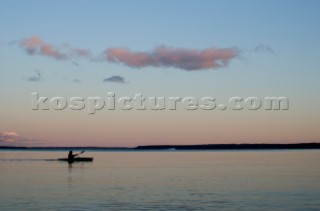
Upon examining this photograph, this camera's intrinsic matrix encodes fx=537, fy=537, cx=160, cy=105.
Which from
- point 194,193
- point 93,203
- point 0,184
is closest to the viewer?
point 93,203

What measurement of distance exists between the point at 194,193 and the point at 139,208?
850cm

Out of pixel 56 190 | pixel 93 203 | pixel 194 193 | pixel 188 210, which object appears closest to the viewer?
pixel 188 210

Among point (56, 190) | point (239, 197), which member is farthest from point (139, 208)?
point (56, 190)

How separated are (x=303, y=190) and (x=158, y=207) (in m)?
13.7

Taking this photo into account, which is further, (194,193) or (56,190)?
(56,190)

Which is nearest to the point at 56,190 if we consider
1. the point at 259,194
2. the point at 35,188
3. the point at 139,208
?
the point at 35,188

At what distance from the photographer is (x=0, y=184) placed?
4684cm

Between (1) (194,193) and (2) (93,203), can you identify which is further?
(1) (194,193)

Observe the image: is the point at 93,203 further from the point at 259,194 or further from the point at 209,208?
the point at 259,194

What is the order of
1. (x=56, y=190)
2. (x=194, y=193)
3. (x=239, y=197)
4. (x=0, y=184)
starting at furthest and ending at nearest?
(x=0, y=184) → (x=56, y=190) → (x=194, y=193) → (x=239, y=197)

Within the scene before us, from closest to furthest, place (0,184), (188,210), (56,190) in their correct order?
(188,210) → (56,190) → (0,184)

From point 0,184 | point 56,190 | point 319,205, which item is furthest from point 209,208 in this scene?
point 0,184

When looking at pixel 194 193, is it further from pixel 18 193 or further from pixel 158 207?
pixel 18 193

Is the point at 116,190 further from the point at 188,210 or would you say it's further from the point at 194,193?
the point at 188,210
